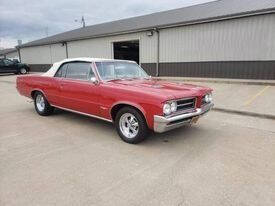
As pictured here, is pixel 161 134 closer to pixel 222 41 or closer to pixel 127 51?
pixel 222 41

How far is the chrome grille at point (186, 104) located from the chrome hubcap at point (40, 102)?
420 centimetres

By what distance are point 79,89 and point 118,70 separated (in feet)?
3.21

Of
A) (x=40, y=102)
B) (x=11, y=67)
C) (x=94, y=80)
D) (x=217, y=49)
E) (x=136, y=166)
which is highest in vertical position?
(x=217, y=49)

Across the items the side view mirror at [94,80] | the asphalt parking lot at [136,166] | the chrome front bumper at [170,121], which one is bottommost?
the asphalt parking lot at [136,166]

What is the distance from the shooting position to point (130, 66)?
6383 mm

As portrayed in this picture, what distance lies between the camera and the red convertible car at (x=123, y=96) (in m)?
4.50

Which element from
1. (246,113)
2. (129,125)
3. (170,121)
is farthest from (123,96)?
(246,113)

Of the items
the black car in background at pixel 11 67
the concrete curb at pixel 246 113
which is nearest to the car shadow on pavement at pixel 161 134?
the concrete curb at pixel 246 113

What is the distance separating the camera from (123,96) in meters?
4.89

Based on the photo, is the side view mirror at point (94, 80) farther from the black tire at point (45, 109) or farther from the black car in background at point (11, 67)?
the black car in background at point (11, 67)

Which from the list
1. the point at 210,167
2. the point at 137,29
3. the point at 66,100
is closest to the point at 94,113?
the point at 66,100

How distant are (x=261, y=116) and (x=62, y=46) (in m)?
20.5

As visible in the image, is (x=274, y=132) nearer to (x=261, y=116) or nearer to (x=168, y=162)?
(x=261, y=116)

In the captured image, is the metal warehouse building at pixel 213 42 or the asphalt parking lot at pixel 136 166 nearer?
the asphalt parking lot at pixel 136 166
